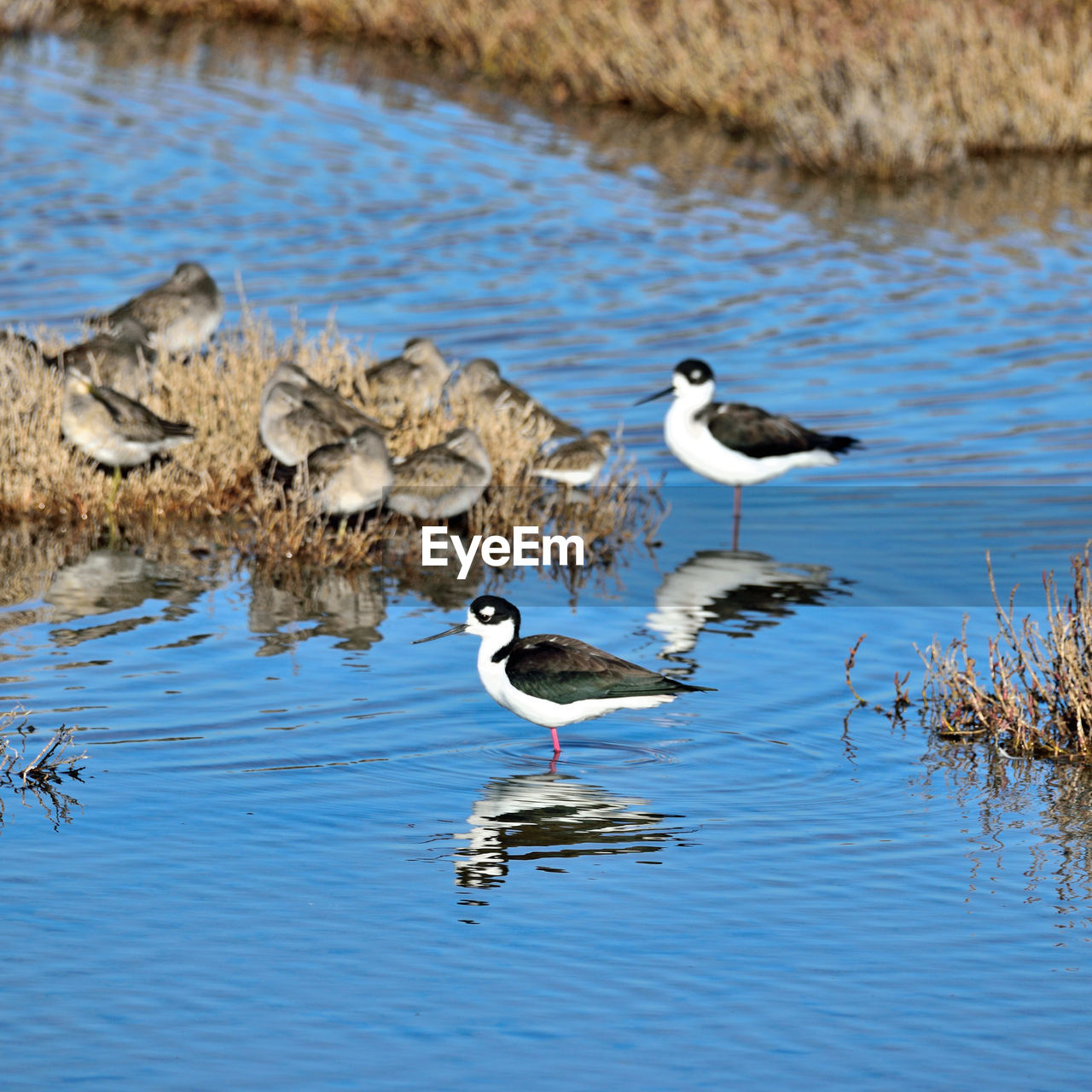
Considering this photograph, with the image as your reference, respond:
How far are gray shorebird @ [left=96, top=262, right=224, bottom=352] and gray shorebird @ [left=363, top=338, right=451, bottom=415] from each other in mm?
2656

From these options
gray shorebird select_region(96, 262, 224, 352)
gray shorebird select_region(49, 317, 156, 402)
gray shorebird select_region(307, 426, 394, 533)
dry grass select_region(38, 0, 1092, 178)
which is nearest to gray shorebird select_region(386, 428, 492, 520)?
gray shorebird select_region(307, 426, 394, 533)

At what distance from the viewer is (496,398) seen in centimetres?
1524

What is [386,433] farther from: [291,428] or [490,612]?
[490,612]

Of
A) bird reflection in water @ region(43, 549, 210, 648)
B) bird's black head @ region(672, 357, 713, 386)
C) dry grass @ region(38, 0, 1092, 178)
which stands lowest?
bird reflection in water @ region(43, 549, 210, 648)

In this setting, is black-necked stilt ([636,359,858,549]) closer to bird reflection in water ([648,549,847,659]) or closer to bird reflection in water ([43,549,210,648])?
bird reflection in water ([648,549,847,659])

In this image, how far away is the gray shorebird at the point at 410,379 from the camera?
49.9ft

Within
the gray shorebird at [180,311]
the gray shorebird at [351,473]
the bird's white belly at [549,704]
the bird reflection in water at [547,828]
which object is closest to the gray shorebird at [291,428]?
the gray shorebird at [351,473]

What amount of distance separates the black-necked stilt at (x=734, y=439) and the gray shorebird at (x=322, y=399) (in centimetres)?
228

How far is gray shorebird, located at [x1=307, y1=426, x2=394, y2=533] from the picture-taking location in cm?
1283

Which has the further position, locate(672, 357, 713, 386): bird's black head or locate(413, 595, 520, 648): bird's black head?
locate(672, 357, 713, 386): bird's black head

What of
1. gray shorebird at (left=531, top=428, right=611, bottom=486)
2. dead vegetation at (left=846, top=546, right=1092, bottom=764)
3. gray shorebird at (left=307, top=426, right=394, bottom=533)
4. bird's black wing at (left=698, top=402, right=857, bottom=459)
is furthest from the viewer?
bird's black wing at (left=698, top=402, right=857, bottom=459)

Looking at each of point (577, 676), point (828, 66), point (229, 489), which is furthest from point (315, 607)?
point (828, 66)

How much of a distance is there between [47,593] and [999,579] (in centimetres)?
624

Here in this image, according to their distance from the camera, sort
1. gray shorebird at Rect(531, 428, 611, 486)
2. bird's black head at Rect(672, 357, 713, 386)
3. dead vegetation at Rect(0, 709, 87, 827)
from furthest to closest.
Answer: bird's black head at Rect(672, 357, 713, 386), gray shorebird at Rect(531, 428, 611, 486), dead vegetation at Rect(0, 709, 87, 827)
